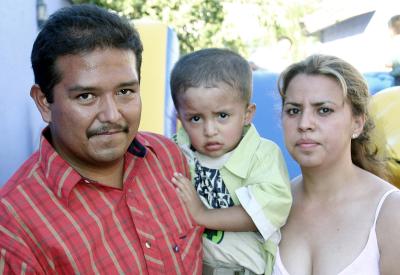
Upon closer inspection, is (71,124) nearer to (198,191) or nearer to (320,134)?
(198,191)

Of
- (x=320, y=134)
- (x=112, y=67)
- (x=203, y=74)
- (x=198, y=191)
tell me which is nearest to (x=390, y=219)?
(x=320, y=134)

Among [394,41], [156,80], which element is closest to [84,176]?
[156,80]

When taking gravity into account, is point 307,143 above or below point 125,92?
below

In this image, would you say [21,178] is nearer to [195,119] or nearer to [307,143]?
[195,119]

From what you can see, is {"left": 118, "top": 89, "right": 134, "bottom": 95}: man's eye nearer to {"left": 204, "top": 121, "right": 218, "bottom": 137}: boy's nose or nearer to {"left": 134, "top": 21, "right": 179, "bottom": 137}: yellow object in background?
{"left": 204, "top": 121, "right": 218, "bottom": 137}: boy's nose

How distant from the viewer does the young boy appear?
2.22m

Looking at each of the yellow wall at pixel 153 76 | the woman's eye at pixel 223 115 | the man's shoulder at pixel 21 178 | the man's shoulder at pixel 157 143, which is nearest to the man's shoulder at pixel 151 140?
the man's shoulder at pixel 157 143

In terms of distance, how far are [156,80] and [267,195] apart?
3502 mm

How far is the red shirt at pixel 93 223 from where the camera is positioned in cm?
164

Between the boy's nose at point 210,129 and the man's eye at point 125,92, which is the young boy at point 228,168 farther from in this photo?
the man's eye at point 125,92

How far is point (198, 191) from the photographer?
2.37 metres

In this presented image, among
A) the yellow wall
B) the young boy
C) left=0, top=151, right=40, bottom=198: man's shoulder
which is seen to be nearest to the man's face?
left=0, top=151, right=40, bottom=198: man's shoulder

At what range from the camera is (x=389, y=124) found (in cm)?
295

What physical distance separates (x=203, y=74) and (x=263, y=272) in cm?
91
